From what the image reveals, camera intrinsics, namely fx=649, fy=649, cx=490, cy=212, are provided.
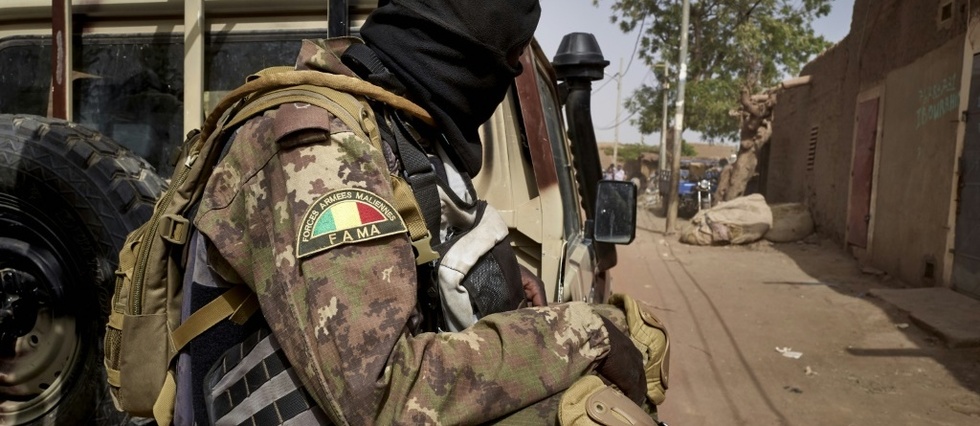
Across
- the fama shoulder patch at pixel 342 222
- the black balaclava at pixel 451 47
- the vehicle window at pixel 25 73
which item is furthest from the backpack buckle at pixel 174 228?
the vehicle window at pixel 25 73

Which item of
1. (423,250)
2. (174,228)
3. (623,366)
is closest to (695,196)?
(623,366)

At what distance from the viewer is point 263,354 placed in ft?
3.24

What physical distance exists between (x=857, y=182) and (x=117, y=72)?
32.6 ft

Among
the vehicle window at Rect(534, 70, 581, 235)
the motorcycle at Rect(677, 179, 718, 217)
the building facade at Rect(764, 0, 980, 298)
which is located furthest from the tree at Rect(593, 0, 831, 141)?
the vehicle window at Rect(534, 70, 581, 235)

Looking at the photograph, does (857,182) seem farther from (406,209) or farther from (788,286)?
(406,209)

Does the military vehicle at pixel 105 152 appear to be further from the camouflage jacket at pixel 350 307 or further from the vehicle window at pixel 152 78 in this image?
the camouflage jacket at pixel 350 307

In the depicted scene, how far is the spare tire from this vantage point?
59.0 inches

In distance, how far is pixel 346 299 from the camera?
0.87 meters

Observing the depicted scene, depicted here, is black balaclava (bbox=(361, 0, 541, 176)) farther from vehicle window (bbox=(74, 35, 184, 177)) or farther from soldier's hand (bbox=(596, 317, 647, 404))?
vehicle window (bbox=(74, 35, 184, 177))

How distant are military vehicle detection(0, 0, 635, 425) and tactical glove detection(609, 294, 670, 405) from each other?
57cm

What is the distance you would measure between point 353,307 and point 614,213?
169cm

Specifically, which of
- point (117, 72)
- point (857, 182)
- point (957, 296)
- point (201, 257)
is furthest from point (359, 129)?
point (857, 182)

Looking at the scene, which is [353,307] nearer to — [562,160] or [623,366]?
[623,366]

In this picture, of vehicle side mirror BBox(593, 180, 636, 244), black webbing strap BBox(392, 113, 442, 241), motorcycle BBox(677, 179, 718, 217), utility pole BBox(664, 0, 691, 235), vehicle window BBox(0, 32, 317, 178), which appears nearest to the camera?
black webbing strap BBox(392, 113, 442, 241)
